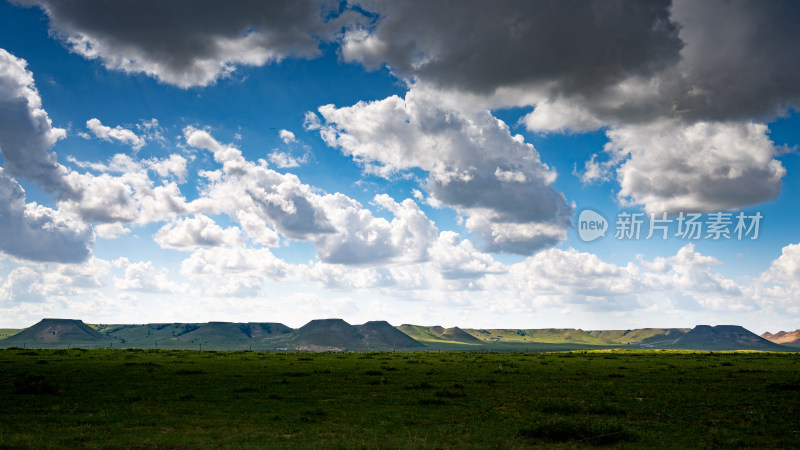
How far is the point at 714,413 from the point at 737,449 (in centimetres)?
896

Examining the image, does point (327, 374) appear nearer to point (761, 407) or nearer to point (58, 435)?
point (58, 435)

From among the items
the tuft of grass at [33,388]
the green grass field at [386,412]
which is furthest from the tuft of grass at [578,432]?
the tuft of grass at [33,388]

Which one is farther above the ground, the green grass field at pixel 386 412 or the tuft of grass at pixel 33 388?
the tuft of grass at pixel 33 388

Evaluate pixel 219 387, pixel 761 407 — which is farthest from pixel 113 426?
pixel 761 407

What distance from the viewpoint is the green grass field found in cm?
2027

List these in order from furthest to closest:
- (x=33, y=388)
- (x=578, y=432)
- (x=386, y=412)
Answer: (x=33, y=388)
(x=386, y=412)
(x=578, y=432)

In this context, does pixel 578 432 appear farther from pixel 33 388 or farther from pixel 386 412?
pixel 33 388

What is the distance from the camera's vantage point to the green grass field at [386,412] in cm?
2027

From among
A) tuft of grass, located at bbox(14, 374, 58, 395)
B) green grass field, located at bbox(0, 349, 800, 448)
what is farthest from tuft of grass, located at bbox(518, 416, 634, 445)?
tuft of grass, located at bbox(14, 374, 58, 395)

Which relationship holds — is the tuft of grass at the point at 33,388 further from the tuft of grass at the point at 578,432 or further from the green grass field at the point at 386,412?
the tuft of grass at the point at 578,432

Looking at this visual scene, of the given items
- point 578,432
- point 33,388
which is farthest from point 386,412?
point 33,388

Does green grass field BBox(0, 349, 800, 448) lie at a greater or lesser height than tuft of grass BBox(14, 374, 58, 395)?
lesser

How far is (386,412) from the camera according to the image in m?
27.2

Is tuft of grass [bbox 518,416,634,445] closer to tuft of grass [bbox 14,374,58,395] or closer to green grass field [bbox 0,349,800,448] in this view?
green grass field [bbox 0,349,800,448]
